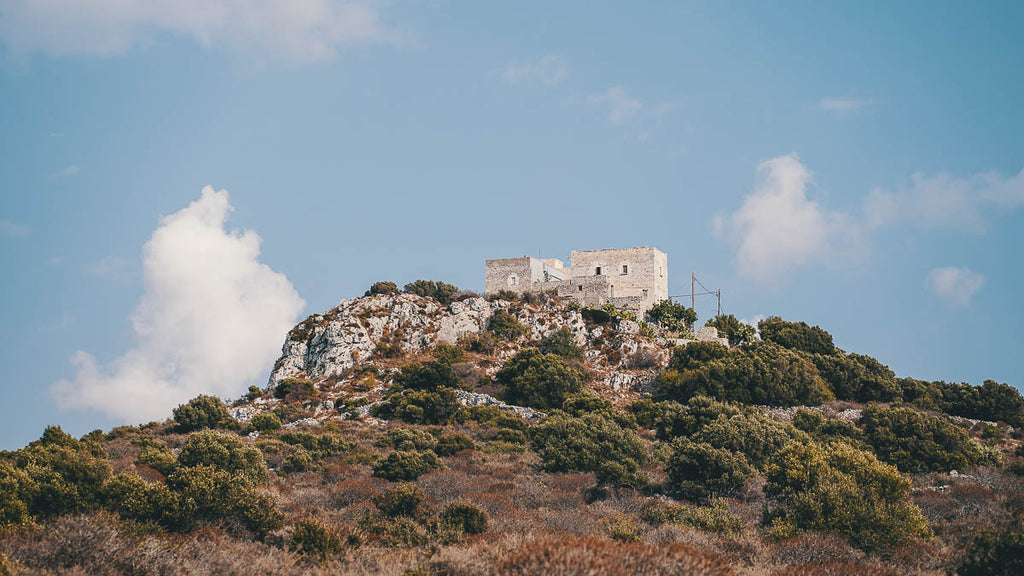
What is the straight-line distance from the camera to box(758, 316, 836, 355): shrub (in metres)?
73.3

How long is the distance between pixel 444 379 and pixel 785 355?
27458 millimetres

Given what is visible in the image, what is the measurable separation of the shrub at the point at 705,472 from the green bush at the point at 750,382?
26.3 meters

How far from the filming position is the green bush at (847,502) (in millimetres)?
19438

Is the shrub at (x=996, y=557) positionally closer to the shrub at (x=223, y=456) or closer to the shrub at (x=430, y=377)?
the shrub at (x=223, y=456)

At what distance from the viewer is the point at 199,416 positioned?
165ft

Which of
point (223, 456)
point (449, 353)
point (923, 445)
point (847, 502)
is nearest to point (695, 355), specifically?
point (449, 353)

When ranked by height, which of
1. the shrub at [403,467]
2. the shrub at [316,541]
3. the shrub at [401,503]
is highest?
the shrub at [403,467]

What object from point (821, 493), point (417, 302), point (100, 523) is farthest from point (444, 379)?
point (100, 523)

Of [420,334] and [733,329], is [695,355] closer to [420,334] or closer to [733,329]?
[733,329]

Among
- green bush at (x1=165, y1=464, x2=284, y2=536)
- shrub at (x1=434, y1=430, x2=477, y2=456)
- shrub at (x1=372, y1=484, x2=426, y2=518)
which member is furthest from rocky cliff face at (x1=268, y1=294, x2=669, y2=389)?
green bush at (x1=165, y1=464, x2=284, y2=536)

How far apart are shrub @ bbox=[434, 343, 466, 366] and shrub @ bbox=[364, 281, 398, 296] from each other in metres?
11.0

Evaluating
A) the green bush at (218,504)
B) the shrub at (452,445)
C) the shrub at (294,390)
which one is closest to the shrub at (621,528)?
the green bush at (218,504)

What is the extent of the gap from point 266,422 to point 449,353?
19083 millimetres

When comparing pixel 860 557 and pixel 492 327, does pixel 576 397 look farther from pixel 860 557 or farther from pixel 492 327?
pixel 860 557
